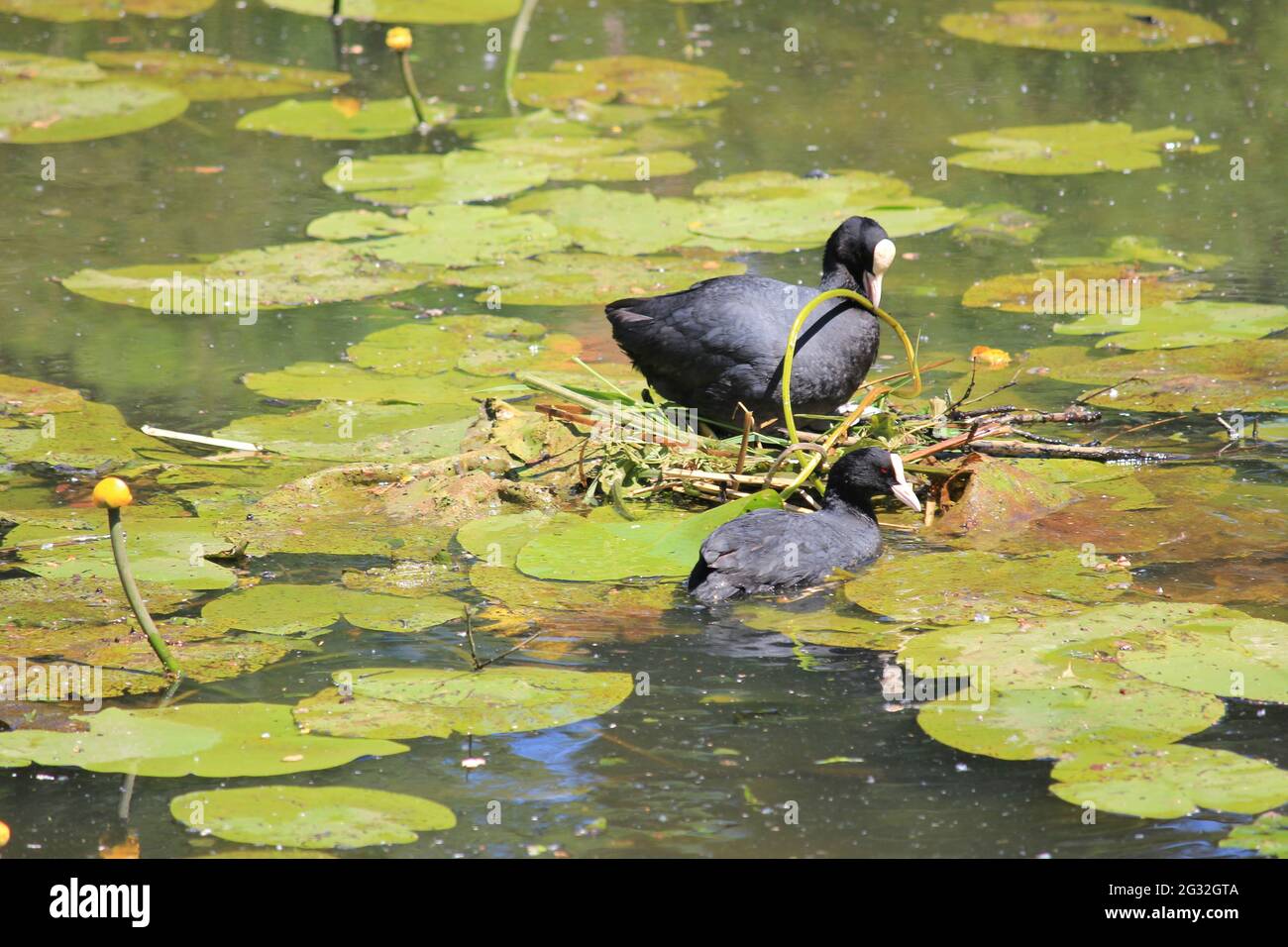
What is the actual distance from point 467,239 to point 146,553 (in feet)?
11.5

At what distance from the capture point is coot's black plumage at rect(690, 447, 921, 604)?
5508 mm

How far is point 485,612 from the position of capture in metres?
5.45

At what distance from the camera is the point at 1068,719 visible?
4590 millimetres

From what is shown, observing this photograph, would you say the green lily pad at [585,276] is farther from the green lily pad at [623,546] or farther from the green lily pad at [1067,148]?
the green lily pad at [623,546]

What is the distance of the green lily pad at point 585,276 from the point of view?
27.1 feet

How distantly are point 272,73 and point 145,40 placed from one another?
4.15ft

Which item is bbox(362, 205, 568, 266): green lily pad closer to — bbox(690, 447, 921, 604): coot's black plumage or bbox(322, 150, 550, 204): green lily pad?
bbox(322, 150, 550, 204): green lily pad

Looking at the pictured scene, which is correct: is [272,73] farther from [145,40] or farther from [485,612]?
[485,612]

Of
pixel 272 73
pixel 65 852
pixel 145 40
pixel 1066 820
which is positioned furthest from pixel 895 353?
pixel 145 40

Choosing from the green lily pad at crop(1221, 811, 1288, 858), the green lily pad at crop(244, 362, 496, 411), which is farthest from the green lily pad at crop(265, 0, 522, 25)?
the green lily pad at crop(1221, 811, 1288, 858)

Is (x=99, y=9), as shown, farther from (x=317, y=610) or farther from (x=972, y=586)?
(x=972, y=586)

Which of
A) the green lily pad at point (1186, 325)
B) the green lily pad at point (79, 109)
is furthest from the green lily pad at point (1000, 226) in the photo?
the green lily pad at point (79, 109)

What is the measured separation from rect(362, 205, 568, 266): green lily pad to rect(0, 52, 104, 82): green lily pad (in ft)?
11.4

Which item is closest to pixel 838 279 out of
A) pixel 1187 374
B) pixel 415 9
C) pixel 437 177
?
pixel 1187 374
